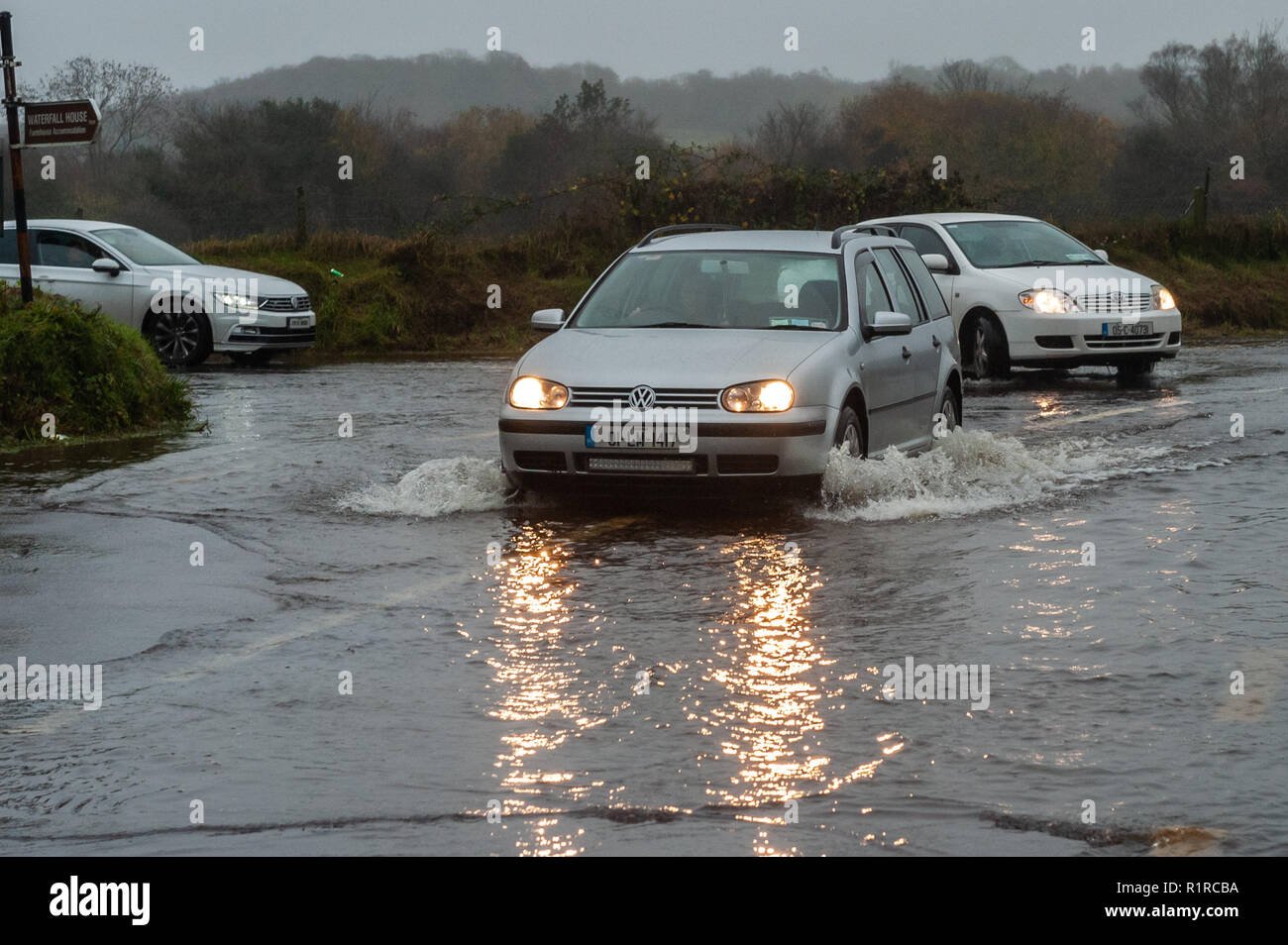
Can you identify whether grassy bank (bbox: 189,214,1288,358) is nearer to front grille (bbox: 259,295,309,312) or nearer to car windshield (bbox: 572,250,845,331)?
front grille (bbox: 259,295,309,312)

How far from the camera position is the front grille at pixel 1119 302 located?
2003 cm

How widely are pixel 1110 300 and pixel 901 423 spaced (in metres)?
8.74

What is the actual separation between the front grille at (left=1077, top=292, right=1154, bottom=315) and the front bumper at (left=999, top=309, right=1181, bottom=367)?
10 cm

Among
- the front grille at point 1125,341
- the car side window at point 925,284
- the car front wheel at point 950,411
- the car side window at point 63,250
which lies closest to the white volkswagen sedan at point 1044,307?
the front grille at point 1125,341

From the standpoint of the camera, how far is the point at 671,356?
10.7 meters

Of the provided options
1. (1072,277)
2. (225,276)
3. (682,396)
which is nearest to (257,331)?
(225,276)

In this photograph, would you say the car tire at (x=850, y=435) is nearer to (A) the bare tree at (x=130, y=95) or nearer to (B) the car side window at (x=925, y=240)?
(B) the car side window at (x=925, y=240)

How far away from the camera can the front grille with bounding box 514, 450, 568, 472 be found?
10555 mm

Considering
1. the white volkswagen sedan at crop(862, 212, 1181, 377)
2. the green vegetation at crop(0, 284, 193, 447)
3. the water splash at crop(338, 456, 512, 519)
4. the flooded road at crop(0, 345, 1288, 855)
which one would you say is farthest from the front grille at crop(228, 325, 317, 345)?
the water splash at crop(338, 456, 512, 519)

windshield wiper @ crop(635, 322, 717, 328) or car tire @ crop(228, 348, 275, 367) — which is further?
car tire @ crop(228, 348, 275, 367)

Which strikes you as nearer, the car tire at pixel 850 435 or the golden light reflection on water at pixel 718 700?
the golden light reflection on water at pixel 718 700

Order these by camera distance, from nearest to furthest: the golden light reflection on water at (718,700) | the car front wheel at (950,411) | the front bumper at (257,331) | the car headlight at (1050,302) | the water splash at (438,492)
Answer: the golden light reflection on water at (718,700) → the water splash at (438,492) → the car front wheel at (950,411) → the car headlight at (1050,302) → the front bumper at (257,331)

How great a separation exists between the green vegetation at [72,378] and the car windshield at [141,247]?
7327mm
